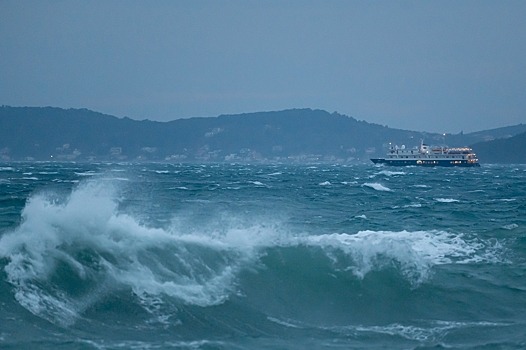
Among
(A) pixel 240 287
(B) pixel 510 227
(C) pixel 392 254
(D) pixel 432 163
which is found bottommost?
(D) pixel 432 163

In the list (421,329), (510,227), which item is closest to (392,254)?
(421,329)

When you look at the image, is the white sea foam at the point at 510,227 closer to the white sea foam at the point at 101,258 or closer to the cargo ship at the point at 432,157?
the white sea foam at the point at 101,258

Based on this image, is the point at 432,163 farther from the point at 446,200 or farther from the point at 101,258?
the point at 101,258

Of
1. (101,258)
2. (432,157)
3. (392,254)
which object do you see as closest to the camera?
(101,258)

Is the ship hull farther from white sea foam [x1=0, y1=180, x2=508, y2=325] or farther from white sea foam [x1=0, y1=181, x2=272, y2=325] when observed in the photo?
white sea foam [x1=0, y1=181, x2=272, y2=325]

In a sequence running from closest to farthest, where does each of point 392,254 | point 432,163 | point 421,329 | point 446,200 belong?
point 421,329, point 392,254, point 446,200, point 432,163

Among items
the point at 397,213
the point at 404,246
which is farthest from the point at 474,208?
the point at 404,246

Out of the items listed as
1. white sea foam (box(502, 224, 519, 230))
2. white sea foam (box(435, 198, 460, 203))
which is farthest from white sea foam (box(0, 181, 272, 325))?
white sea foam (box(435, 198, 460, 203))

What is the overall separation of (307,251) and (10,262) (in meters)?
8.01

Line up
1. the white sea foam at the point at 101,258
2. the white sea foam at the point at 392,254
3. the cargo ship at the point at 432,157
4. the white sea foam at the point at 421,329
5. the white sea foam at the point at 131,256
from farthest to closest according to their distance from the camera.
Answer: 1. the cargo ship at the point at 432,157
2. the white sea foam at the point at 392,254
3. the white sea foam at the point at 131,256
4. the white sea foam at the point at 101,258
5. the white sea foam at the point at 421,329

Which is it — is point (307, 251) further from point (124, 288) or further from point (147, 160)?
point (147, 160)

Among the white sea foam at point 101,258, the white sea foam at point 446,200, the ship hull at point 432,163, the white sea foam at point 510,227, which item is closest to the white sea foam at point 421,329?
the white sea foam at point 101,258

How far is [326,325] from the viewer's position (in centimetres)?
1510

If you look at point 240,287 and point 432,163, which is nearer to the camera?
point 240,287
